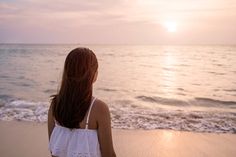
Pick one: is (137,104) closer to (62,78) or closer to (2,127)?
(2,127)

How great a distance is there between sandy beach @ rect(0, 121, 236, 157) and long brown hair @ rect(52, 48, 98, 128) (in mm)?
3601

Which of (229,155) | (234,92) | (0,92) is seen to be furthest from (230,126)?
(0,92)

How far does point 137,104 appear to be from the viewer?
11.6 m

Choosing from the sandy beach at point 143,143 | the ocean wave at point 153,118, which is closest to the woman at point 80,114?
the sandy beach at point 143,143

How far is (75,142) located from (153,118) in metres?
6.54

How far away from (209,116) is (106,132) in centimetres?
757

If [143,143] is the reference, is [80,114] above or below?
above

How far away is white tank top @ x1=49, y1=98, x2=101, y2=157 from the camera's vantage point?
217 centimetres

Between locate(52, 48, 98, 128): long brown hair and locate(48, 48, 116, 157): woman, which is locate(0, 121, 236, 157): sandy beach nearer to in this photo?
locate(48, 48, 116, 157): woman

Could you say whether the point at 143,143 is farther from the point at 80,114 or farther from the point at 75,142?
the point at 80,114

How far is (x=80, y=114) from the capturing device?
2092 mm

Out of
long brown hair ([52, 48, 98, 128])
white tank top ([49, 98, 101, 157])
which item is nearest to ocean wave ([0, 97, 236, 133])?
white tank top ([49, 98, 101, 157])

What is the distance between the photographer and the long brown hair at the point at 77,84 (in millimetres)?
2043

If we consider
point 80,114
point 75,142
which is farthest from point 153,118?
point 80,114
